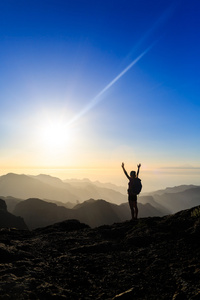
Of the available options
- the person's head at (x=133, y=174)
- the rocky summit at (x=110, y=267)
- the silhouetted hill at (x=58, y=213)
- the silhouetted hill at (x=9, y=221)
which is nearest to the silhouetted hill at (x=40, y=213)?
the silhouetted hill at (x=58, y=213)

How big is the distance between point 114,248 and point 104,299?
128 inches

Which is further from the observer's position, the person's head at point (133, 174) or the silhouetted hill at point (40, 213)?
the silhouetted hill at point (40, 213)

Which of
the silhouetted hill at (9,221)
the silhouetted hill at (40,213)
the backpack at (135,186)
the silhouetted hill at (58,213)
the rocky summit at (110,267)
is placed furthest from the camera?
the silhouetted hill at (58,213)

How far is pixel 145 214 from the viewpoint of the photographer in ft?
614

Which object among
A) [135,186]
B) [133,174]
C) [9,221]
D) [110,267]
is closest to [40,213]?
[9,221]

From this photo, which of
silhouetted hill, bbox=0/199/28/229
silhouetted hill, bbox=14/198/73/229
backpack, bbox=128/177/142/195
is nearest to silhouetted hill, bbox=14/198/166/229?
silhouetted hill, bbox=14/198/73/229

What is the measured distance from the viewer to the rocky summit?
4180mm

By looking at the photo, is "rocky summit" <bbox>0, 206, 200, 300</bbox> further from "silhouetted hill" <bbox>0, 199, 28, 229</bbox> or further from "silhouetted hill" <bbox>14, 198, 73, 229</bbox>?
"silhouetted hill" <bbox>14, 198, 73, 229</bbox>

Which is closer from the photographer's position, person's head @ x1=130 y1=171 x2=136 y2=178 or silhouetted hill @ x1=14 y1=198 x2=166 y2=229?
person's head @ x1=130 y1=171 x2=136 y2=178

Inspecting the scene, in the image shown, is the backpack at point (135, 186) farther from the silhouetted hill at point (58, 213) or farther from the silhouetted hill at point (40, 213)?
the silhouetted hill at point (40, 213)

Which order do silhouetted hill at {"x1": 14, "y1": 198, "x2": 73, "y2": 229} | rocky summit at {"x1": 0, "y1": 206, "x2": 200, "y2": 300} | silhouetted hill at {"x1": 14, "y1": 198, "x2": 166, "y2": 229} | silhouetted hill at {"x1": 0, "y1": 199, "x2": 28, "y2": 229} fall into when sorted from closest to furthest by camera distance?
1. rocky summit at {"x1": 0, "y1": 206, "x2": 200, "y2": 300}
2. silhouetted hill at {"x1": 0, "y1": 199, "x2": 28, "y2": 229}
3. silhouetted hill at {"x1": 14, "y1": 198, "x2": 73, "y2": 229}
4. silhouetted hill at {"x1": 14, "y1": 198, "x2": 166, "y2": 229}

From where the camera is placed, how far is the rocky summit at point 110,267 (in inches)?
165

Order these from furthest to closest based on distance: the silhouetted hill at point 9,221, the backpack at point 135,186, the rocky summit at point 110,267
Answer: the silhouetted hill at point 9,221 → the backpack at point 135,186 → the rocky summit at point 110,267

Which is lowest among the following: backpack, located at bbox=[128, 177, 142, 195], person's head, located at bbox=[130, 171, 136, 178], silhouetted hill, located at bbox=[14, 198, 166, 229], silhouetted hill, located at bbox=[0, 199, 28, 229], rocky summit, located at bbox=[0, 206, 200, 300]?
silhouetted hill, located at bbox=[14, 198, 166, 229]
